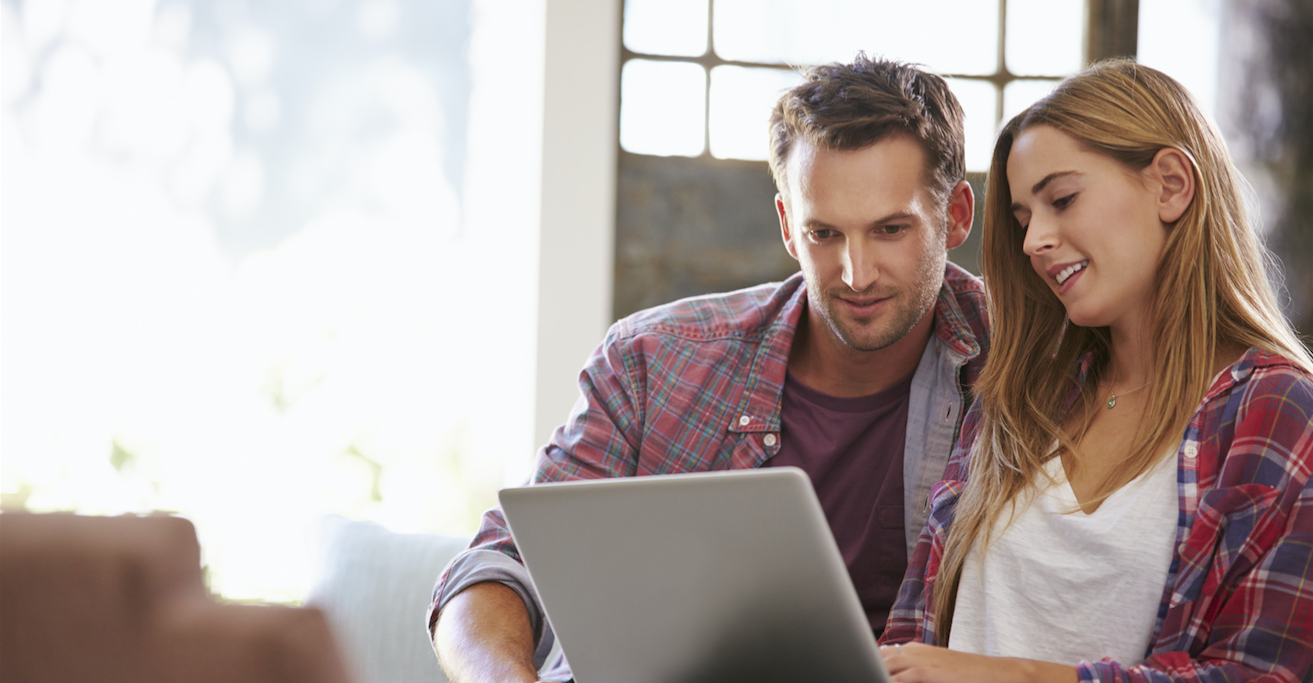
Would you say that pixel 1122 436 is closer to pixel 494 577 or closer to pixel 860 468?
pixel 860 468

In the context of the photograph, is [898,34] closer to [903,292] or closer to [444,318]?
[903,292]

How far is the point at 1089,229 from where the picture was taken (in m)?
1.21

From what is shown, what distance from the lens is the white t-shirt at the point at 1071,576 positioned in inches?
44.1

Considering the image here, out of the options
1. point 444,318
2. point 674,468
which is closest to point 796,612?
point 674,468

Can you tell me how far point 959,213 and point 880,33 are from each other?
0.98 metres

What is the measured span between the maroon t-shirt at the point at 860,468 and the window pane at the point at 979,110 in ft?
3.38

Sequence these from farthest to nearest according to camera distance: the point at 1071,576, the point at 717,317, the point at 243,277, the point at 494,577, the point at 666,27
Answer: the point at 243,277, the point at 666,27, the point at 717,317, the point at 494,577, the point at 1071,576

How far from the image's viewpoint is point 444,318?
2.91 m

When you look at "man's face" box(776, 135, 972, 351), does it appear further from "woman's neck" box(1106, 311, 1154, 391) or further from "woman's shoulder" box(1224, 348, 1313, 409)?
"woman's shoulder" box(1224, 348, 1313, 409)

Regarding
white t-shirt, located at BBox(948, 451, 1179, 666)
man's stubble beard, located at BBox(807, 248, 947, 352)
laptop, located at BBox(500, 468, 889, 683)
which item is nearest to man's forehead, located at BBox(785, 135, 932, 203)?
man's stubble beard, located at BBox(807, 248, 947, 352)

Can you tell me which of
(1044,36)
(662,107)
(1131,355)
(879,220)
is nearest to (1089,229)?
(1131,355)

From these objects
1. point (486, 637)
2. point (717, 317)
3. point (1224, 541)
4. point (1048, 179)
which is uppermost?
point (1048, 179)

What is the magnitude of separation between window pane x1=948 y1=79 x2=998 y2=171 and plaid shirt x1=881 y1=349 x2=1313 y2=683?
1417 mm

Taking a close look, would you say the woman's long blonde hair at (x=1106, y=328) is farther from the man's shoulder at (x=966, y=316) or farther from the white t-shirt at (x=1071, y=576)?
the man's shoulder at (x=966, y=316)
